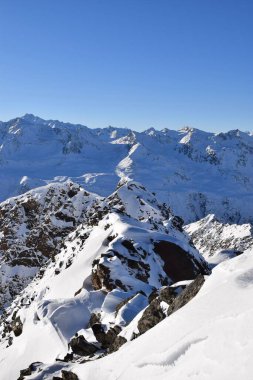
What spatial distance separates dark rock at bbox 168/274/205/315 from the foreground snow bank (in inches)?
30.9

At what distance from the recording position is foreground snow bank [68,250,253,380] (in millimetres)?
10133

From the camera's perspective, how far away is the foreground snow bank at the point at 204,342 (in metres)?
10.1

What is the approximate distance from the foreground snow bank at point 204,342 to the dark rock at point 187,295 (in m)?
0.78

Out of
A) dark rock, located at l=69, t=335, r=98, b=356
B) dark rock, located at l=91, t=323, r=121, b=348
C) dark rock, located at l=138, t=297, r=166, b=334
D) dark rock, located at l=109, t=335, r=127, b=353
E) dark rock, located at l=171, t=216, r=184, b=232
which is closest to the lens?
dark rock, located at l=138, t=297, r=166, b=334

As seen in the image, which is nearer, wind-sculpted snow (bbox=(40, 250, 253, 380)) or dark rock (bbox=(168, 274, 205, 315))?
wind-sculpted snow (bbox=(40, 250, 253, 380))

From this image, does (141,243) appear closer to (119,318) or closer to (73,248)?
(73,248)

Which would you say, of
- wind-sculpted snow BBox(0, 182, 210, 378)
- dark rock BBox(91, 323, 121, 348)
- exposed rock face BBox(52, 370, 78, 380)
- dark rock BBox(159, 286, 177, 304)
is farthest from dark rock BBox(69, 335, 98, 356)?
dark rock BBox(159, 286, 177, 304)

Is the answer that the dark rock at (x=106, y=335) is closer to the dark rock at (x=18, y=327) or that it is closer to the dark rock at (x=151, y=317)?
the dark rock at (x=151, y=317)

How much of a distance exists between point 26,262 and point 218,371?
102 m

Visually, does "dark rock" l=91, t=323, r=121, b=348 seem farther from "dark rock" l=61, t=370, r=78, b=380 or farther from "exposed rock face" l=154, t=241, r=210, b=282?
"exposed rock face" l=154, t=241, r=210, b=282

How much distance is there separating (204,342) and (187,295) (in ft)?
20.4

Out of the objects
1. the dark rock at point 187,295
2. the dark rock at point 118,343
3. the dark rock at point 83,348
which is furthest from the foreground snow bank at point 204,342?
the dark rock at point 83,348

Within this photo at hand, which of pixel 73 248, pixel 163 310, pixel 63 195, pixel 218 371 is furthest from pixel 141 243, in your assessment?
pixel 63 195

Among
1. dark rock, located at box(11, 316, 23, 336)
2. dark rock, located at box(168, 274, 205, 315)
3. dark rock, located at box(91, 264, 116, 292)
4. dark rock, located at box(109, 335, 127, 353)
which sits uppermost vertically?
dark rock, located at box(168, 274, 205, 315)
